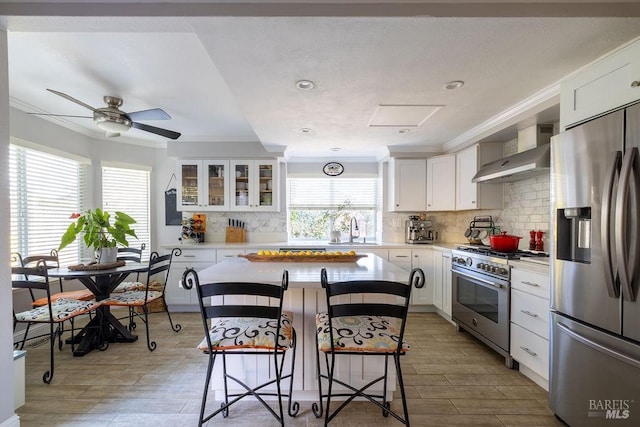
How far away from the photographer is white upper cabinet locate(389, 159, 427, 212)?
426 centimetres

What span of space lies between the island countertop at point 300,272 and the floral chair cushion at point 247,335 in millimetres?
247

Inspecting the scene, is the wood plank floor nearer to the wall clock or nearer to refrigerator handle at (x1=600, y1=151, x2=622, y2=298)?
refrigerator handle at (x1=600, y1=151, x2=622, y2=298)

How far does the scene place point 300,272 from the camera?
2.02 metres

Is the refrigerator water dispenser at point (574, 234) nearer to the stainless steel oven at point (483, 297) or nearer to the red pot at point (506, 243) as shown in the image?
the stainless steel oven at point (483, 297)

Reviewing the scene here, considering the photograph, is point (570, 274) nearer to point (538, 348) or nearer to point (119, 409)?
point (538, 348)

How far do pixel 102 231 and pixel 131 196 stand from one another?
6.14ft

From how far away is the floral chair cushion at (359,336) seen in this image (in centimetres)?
154

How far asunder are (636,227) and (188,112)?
12.6 ft

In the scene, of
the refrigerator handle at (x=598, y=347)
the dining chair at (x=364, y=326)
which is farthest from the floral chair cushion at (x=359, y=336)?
the refrigerator handle at (x=598, y=347)

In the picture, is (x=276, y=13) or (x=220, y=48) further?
(x=220, y=48)

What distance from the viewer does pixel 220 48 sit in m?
1.71

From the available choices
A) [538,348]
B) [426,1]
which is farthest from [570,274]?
[426,1]

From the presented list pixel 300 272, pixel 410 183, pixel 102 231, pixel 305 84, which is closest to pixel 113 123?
pixel 102 231

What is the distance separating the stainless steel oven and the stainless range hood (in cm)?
83
